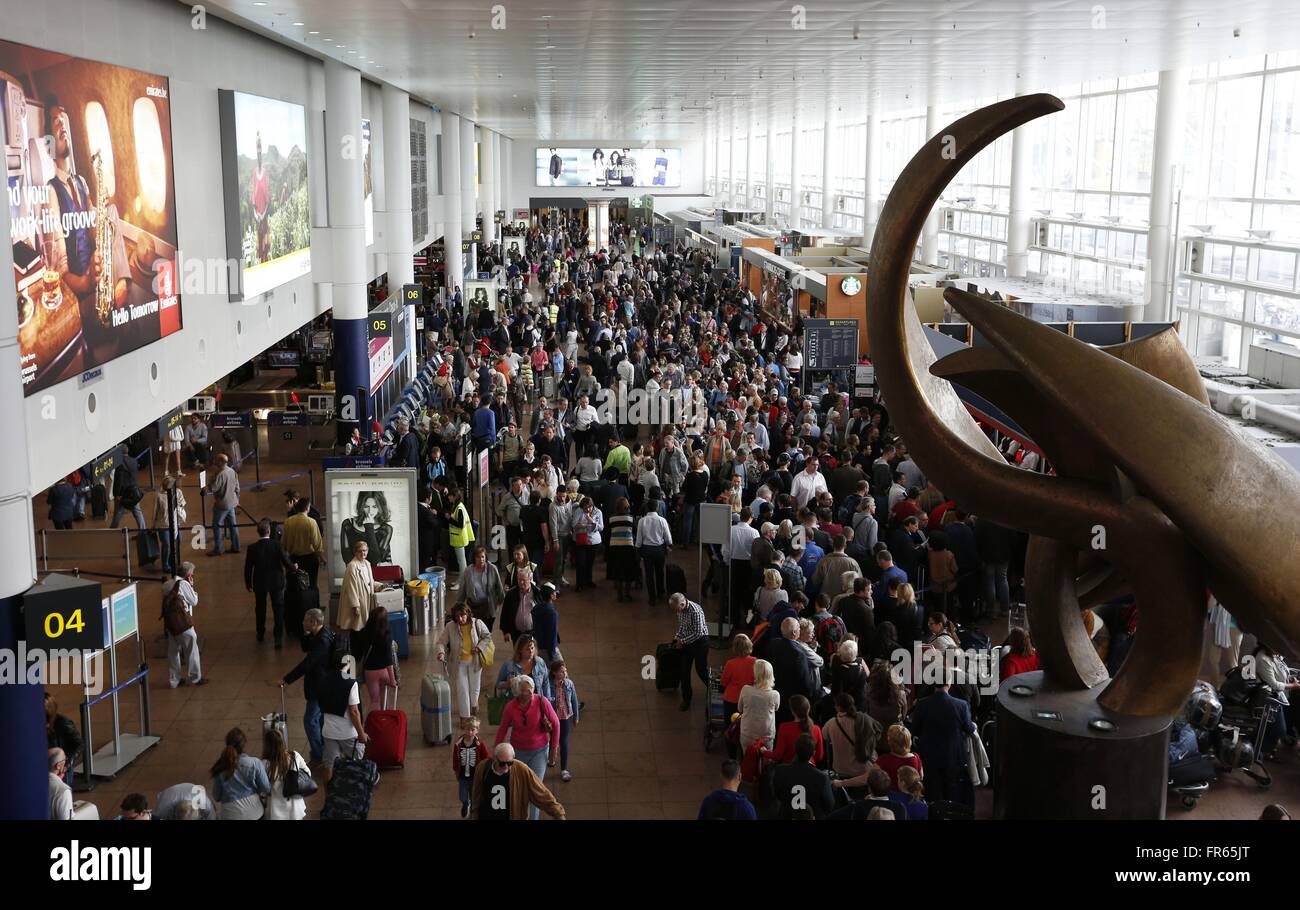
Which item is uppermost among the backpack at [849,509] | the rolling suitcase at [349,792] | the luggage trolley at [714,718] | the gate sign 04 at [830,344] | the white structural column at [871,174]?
the white structural column at [871,174]

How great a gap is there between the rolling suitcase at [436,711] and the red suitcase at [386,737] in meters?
0.48

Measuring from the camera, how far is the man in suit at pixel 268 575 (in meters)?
12.0

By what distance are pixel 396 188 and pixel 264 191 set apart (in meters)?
9.21

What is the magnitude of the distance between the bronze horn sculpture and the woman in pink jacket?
3.33 m

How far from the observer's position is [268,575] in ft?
39.5

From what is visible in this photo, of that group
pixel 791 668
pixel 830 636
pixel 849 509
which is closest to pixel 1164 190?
pixel 849 509

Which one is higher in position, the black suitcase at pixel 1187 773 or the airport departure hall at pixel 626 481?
the airport departure hall at pixel 626 481

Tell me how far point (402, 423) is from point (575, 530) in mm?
3831

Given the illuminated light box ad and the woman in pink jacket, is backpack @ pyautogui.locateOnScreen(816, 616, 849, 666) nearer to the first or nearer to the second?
the woman in pink jacket

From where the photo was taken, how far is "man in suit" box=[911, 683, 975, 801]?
8469 millimetres

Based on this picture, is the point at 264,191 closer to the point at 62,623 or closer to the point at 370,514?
the point at 370,514

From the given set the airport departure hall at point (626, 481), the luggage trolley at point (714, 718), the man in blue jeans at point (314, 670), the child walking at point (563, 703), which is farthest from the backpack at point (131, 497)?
the luggage trolley at point (714, 718)

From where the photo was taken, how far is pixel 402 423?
16453 mm

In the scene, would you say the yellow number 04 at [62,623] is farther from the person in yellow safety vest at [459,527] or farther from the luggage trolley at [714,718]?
the person in yellow safety vest at [459,527]
